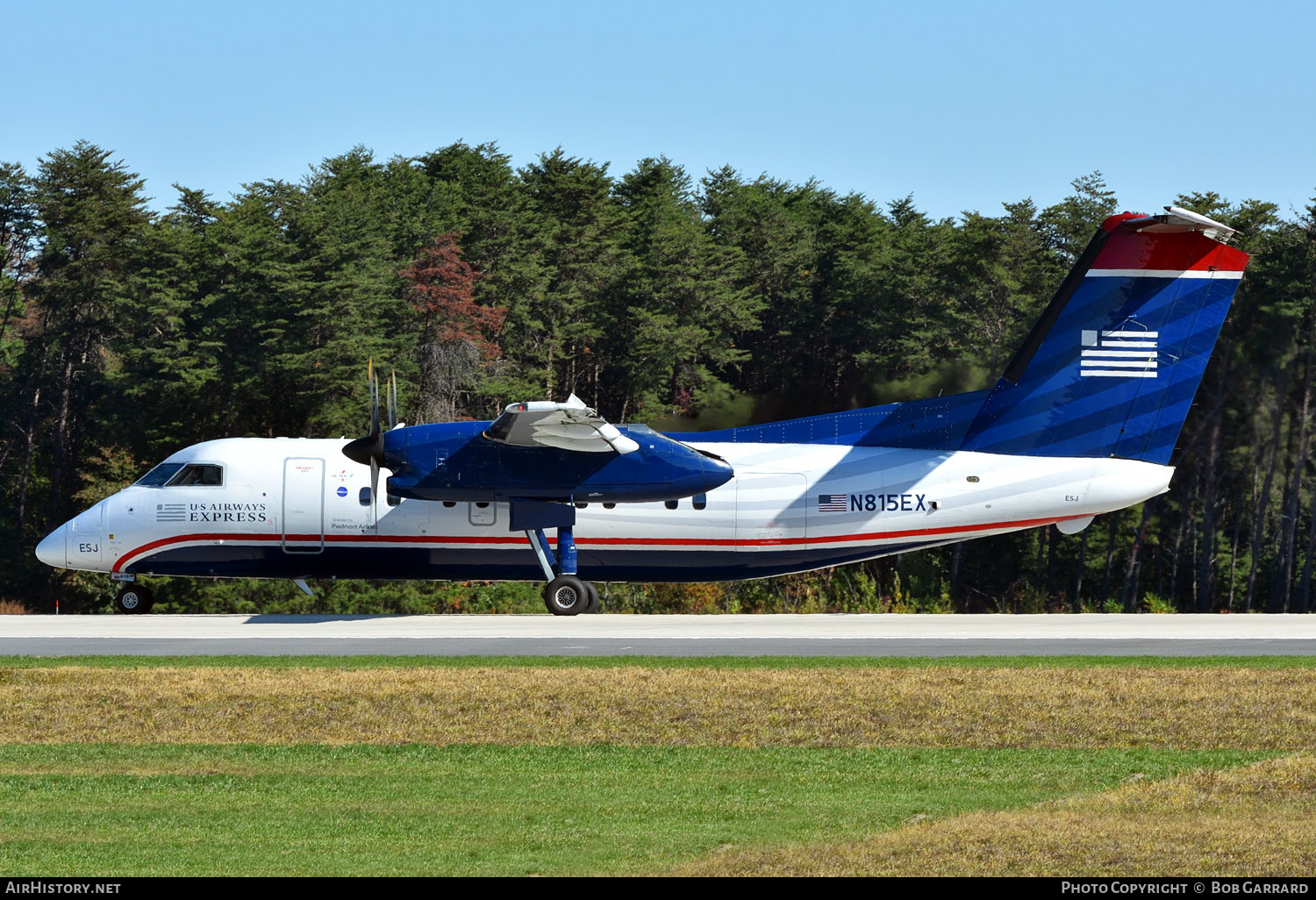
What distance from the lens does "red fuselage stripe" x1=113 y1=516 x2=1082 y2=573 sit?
2698cm

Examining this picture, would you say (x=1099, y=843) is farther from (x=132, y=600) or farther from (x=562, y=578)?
(x=132, y=600)

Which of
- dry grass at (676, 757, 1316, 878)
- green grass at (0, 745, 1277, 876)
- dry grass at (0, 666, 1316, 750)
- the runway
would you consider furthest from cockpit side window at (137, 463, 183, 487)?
dry grass at (676, 757, 1316, 878)

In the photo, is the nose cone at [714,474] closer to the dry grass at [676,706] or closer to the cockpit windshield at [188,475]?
the dry grass at [676,706]

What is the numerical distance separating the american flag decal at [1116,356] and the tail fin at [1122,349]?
0.02 m

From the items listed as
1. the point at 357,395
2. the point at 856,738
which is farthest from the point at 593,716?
the point at 357,395

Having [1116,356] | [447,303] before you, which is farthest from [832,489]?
[447,303]

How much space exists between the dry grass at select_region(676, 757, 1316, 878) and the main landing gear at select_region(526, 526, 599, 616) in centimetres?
1553

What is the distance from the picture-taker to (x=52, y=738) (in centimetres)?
1534

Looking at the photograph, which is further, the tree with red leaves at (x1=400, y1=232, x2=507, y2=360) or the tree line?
the tree with red leaves at (x1=400, y1=232, x2=507, y2=360)

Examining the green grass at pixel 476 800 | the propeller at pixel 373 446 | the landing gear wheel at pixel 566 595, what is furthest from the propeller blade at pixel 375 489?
the green grass at pixel 476 800

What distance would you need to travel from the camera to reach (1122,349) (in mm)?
27078

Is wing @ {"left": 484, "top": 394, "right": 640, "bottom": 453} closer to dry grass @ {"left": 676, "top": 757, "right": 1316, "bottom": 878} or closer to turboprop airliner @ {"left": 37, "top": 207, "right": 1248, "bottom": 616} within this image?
turboprop airliner @ {"left": 37, "top": 207, "right": 1248, "bottom": 616}

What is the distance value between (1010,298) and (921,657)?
2845 centimetres
